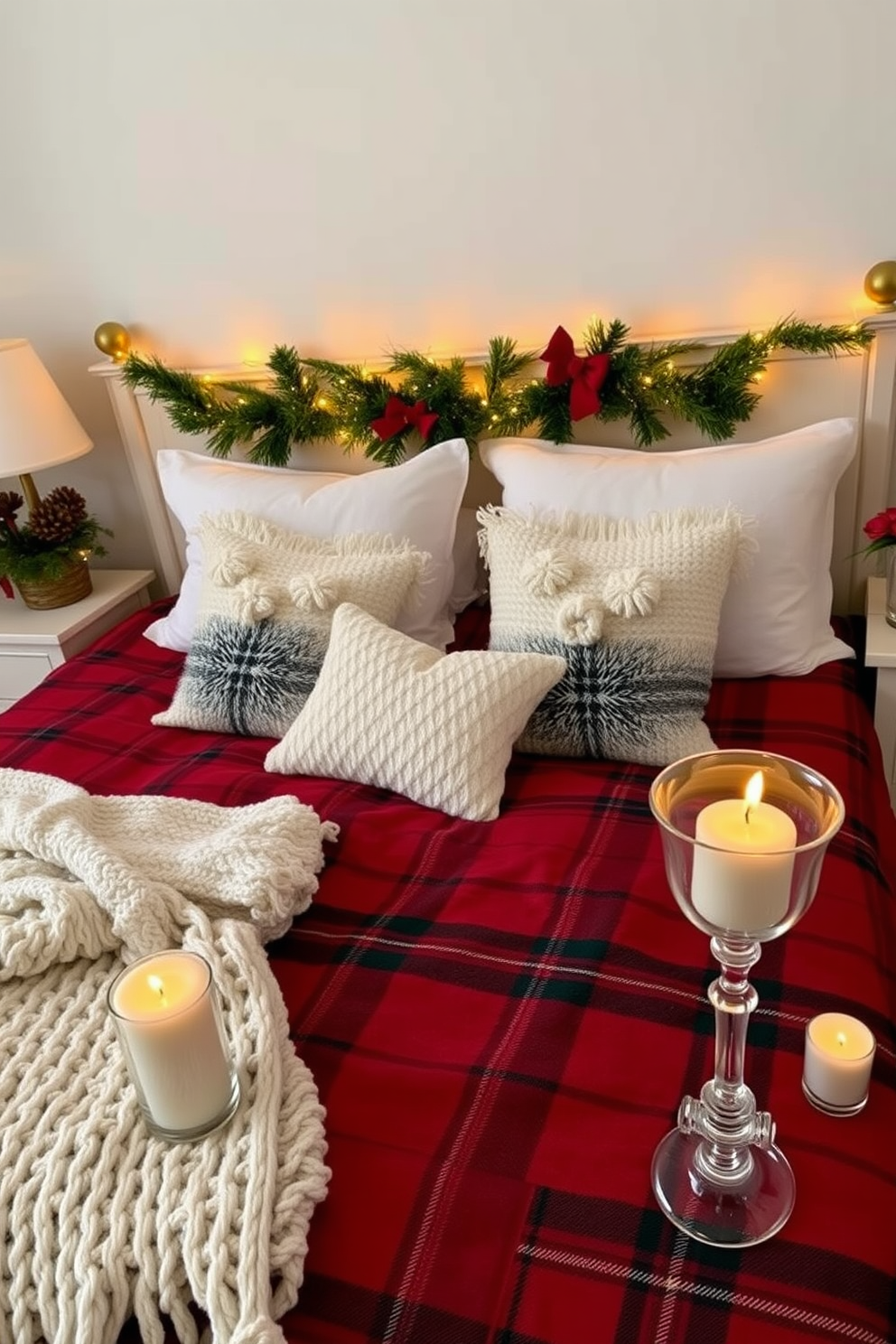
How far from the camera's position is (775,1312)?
2.59ft

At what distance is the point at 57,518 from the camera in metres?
2.21

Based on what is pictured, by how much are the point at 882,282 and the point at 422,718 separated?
1110mm

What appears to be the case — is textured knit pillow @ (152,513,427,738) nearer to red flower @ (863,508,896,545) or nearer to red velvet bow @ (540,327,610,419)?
red velvet bow @ (540,327,610,419)

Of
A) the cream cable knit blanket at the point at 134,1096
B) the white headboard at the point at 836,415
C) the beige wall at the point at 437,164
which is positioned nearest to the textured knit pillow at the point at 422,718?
the cream cable knit blanket at the point at 134,1096

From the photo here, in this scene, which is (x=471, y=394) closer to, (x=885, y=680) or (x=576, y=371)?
(x=576, y=371)

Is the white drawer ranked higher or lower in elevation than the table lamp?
lower

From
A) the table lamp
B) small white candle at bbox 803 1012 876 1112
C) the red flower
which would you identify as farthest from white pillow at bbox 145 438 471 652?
small white candle at bbox 803 1012 876 1112

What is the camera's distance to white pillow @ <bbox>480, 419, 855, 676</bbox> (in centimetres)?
168

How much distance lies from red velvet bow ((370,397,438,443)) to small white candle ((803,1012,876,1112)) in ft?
4.42

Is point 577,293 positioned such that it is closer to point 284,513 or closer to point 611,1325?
point 284,513

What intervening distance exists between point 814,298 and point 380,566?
0.93 m

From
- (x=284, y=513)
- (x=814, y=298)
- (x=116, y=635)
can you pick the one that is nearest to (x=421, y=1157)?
(x=284, y=513)

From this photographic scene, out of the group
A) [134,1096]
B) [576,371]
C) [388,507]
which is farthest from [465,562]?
[134,1096]

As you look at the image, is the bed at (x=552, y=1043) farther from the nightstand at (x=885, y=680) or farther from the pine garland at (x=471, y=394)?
the pine garland at (x=471, y=394)
